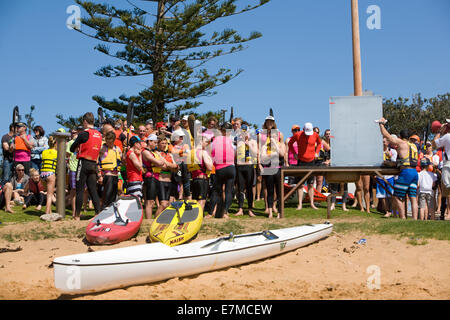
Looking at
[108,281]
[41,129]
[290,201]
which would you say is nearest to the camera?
[108,281]

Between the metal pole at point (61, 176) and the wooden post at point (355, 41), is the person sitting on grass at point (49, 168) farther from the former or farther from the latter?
the wooden post at point (355, 41)

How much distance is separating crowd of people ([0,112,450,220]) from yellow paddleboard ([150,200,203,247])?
2.57 ft

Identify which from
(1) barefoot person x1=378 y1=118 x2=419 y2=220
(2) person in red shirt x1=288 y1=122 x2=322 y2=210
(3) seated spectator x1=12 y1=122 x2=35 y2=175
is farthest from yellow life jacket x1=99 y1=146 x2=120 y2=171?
(1) barefoot person x1=378 y1=118 x2=419 y2=220

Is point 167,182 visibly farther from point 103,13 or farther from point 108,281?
point 103,13

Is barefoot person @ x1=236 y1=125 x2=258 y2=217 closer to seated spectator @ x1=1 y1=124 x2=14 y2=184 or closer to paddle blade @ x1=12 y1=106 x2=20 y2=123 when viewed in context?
seated spectator @ x1=1 y1=124 x2=14 y2=184

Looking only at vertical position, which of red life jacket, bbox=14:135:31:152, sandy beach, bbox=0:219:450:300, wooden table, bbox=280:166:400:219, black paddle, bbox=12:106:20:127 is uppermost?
black paddle, bbox=12:106:20:127

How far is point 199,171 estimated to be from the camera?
28.6 feet

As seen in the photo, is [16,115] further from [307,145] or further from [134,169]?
[307,145]

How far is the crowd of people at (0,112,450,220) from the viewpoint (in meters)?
8.44

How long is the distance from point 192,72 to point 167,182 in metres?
13.4

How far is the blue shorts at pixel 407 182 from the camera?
28.8 feet

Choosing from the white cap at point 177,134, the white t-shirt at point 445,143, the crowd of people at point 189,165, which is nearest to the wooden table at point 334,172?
the crowd of people at point 189,165

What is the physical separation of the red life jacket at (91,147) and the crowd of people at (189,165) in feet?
0.06
